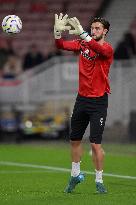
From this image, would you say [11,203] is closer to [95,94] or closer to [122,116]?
[95,94]

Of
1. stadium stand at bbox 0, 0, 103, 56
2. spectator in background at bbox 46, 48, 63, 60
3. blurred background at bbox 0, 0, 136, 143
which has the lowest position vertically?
blurred background at bbox 0, 0, 136, 143

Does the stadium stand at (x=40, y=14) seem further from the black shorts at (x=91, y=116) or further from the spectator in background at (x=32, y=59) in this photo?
the black shorts at (x=91, y=116)

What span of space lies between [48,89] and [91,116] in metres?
15.6

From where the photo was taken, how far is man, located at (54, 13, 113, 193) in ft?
35.4

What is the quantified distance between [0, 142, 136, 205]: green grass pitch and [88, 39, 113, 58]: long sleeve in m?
1.82

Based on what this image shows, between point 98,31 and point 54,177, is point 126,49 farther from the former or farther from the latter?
point 98,31

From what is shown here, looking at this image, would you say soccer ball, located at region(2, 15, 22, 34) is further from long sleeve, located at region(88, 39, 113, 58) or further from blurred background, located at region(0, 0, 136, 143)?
blurred background, located at region(0, 0, 136, 143)

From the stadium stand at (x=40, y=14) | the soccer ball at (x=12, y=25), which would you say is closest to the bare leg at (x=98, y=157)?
the soccer ball at (x=12, y=25)

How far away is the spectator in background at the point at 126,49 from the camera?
89.8 feet

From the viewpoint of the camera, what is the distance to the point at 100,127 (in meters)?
11.0

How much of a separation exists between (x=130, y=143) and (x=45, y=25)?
28.5ft

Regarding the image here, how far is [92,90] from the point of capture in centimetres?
1098

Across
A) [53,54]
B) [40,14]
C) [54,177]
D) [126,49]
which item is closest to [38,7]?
[40,14]

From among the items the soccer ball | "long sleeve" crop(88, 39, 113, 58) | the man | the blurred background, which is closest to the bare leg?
the man
